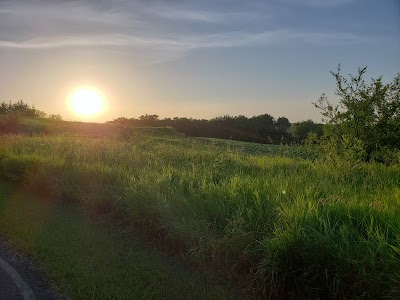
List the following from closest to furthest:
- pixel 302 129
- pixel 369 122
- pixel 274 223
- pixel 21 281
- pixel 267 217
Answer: pixel 274 223 < pixel 21 281 < pixel 267 217 < pixel 369 122 < pixel 302 129

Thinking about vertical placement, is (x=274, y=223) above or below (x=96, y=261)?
above

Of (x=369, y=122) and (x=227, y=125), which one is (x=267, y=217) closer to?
(x=369, y=122)

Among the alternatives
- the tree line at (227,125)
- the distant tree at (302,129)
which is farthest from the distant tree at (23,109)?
the distant tree at (302,129)

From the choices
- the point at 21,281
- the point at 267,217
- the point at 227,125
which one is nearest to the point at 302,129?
the point at 267,217

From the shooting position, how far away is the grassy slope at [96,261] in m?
5.25

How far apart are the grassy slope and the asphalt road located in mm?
135

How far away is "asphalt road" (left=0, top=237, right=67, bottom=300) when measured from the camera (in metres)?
5.30

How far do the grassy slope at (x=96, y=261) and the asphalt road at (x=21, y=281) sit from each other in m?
0.14

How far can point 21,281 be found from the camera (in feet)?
18.9

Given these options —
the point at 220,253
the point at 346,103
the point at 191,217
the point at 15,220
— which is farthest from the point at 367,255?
the point at 346,103

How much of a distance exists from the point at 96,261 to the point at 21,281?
1108 millimetres

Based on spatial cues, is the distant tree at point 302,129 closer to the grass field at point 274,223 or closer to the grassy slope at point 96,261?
the grass field at point 274,223

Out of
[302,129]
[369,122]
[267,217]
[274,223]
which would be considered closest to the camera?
[274,223]

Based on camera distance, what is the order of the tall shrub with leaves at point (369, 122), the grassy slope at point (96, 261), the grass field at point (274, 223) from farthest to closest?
the tall shrub with leaves at point (369, 122)
the grassy slope at point (96, 261)
the grass field at point (274, 223)
